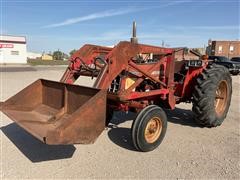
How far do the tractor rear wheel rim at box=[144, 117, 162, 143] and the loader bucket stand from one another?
3.59ft

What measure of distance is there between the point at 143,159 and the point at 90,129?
114 cm

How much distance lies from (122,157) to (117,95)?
3.34ft

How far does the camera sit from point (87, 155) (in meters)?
4.64

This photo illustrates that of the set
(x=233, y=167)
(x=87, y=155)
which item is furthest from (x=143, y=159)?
(x=233, y=167)

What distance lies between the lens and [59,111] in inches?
198

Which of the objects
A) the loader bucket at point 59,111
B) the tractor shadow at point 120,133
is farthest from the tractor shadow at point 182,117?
the loader bucket at point 59,111

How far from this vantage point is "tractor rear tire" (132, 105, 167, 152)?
4.62 metres

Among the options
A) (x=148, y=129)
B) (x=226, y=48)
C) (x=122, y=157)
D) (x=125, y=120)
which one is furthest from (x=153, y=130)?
(x=226, y=48)

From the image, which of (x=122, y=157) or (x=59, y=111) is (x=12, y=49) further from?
(x=122, y=157)

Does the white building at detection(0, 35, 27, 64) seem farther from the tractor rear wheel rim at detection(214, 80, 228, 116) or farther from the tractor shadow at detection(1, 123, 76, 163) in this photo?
the tractor rear wheel rim at detection(214, 80, 228, 116)

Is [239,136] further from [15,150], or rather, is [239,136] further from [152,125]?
[15,150]

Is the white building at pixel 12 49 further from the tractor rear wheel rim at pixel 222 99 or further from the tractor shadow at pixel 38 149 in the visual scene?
the tractor rear wheel rim at pixel 222 99

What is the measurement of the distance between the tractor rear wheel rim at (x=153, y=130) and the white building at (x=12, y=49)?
47283mm

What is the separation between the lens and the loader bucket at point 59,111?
146 inches
